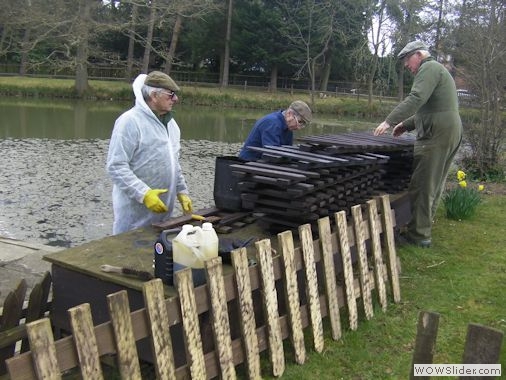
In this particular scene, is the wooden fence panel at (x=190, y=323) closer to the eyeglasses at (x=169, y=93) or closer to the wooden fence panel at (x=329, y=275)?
the wooden fence panel at (x=329, y=275)

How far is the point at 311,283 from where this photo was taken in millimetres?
3715

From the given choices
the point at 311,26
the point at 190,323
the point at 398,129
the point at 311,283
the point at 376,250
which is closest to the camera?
the point at 190,323

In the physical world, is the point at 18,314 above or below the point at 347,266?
below

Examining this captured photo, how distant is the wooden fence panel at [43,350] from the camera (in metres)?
2.26

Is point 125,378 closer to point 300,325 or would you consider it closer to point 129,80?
point 300,325

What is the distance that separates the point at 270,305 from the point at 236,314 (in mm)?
249

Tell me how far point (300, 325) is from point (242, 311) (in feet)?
1.98

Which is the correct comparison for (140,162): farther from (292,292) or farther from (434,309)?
(434,309)

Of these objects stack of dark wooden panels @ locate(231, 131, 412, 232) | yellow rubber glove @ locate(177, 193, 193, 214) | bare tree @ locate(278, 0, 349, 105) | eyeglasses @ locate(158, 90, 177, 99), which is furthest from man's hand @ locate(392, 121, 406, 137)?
bare tree @ locate(278, 0, 349, 105)

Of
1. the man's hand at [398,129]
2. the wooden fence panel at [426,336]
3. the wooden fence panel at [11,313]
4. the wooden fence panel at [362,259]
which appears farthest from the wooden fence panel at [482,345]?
the man's hand at [398,129]

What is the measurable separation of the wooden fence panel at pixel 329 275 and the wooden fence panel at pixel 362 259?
1.28 ft

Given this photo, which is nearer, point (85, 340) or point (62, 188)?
point (85, 340)

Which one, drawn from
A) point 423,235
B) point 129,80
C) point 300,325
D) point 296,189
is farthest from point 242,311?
point 129,80

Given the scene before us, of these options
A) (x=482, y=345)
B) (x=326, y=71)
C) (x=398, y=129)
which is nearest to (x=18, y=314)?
(x=482, y=345)
